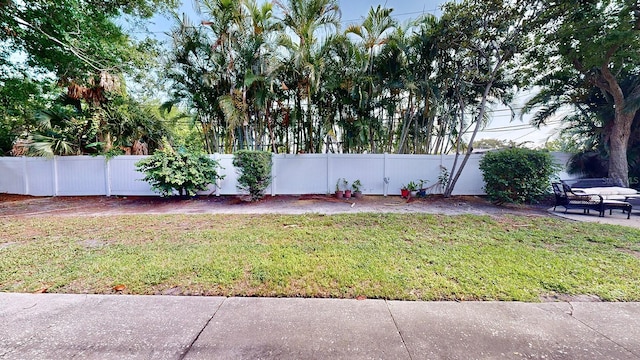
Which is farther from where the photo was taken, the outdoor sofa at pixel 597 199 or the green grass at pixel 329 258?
the outdoor sofa at pixel 597 199

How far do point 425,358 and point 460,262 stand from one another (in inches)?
71.5

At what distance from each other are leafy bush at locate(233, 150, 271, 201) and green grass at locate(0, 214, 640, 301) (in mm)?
2253

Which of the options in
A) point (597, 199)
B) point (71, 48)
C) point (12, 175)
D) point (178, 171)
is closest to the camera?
point (597, 199)

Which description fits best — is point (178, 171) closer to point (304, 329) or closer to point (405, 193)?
point (304, 329)

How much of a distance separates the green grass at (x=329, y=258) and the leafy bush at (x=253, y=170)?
2253mm

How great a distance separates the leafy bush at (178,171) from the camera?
6.54m

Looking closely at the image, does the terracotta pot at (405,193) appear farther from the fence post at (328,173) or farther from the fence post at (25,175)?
the fence post at (25,175)

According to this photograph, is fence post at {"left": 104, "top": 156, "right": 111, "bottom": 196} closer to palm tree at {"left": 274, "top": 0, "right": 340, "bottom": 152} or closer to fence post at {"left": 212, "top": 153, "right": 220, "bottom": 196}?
fence post at {"left": 212, "top": 153, "right": 220, "bottom": 196}

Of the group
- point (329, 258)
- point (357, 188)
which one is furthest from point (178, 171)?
point (329, 258)

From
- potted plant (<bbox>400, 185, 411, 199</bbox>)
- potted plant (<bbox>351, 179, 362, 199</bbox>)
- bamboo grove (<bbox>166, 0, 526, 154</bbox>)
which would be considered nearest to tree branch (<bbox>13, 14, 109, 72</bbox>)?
bamboo grove (<bbox>166, 0, 526, 154</bbox>)

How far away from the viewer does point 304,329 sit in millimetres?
1820

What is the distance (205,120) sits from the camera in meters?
8.48

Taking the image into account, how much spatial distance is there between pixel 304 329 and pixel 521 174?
7.46 m

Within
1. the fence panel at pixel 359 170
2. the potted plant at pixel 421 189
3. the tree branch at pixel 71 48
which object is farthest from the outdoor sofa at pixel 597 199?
the tree branch at pixel 71 48
